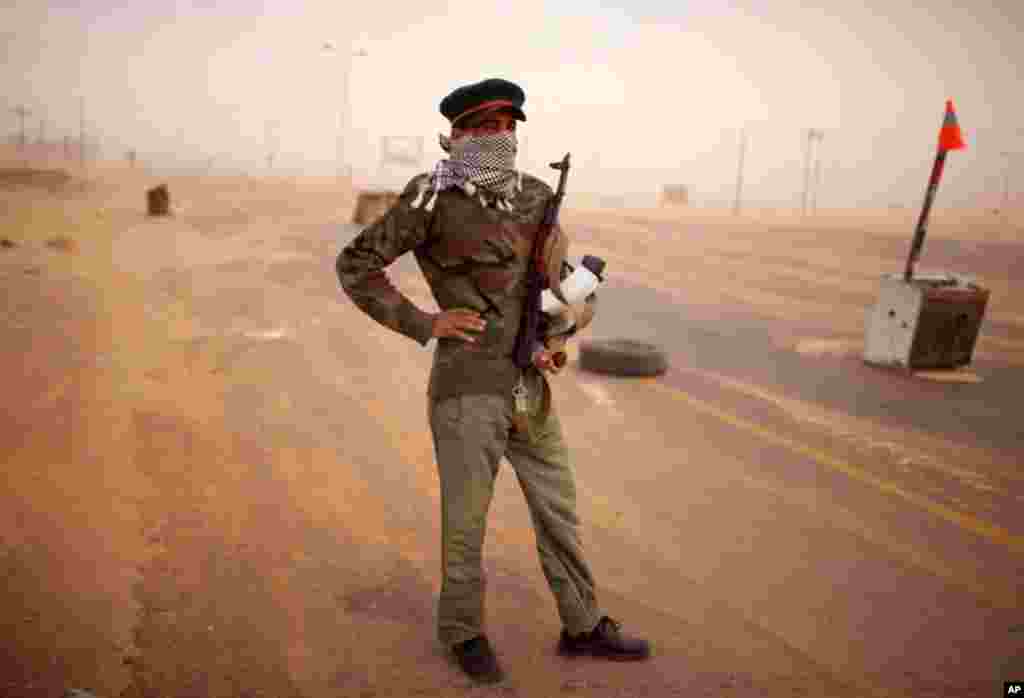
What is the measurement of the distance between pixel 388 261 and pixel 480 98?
2.15 feet

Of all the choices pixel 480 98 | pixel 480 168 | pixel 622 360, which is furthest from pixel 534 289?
pixel 622 360

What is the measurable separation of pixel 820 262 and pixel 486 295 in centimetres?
1902

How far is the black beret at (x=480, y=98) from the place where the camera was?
2.82m

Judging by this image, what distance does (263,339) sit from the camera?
8805mm

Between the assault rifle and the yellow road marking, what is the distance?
3284 millimetres

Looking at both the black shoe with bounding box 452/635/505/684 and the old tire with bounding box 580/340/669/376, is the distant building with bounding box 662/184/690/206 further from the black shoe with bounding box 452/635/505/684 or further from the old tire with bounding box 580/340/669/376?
the black shoe with bounding box 452/635/505/684

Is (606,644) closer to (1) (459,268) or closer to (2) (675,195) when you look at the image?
(1) (459,268)

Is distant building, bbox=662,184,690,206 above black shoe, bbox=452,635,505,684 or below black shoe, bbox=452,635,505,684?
above

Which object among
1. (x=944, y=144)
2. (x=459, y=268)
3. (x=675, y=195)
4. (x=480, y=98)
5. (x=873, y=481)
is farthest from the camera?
(x=675, y=195)

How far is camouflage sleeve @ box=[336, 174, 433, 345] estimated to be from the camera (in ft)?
9.52

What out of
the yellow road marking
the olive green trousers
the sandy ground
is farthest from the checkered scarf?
the yellow road marking

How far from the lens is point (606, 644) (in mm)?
3268

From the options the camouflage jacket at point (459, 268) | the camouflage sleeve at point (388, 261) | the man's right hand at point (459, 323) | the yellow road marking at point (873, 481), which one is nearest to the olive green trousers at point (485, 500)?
the camouflage jacket at point (459, 268)

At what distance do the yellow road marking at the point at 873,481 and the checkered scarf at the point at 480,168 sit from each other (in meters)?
3.65
